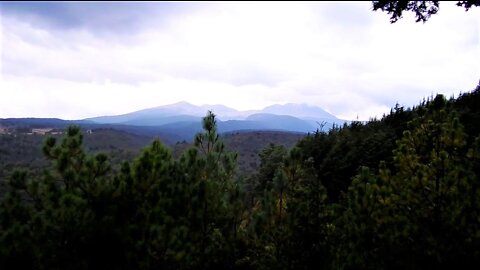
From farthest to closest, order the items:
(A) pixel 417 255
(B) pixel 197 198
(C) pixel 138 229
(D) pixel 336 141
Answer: (D) pixel 336 141 < (B) pixel 197 198 < (C) pixel 138 229 < (A) pixel 417 255

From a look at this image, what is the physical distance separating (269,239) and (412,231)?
2.21 meters

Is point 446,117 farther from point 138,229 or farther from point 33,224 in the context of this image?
point 33,224

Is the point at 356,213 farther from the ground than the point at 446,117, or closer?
closer

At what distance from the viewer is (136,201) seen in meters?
6.38

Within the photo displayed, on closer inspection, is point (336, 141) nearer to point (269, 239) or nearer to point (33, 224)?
point (269, 239)

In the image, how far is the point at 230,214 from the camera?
7.11m

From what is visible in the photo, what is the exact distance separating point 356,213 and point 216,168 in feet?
8.35

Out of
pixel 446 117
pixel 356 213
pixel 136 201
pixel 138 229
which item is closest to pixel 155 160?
pixel 136 201

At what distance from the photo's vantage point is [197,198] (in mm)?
6688

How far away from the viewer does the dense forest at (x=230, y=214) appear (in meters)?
5.72

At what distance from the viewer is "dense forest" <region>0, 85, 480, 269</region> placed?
5.72m

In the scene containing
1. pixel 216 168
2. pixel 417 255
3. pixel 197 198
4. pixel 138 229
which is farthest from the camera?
pixel 216 168

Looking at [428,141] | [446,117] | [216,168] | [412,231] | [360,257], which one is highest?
[446,117]

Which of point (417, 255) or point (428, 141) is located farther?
point (428, 141)
